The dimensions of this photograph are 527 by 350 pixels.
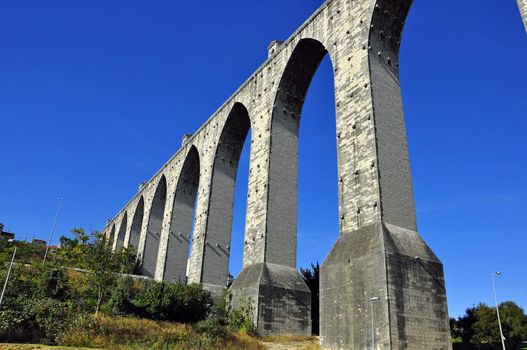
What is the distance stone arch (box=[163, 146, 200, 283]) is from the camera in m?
33.2

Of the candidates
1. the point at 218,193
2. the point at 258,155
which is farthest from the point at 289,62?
the point at 218,193

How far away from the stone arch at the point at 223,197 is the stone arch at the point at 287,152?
5354mm

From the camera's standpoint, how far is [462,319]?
36.2 metres

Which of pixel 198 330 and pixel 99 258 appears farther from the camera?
pixel 99 258

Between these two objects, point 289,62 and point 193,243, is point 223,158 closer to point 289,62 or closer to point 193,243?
point 193,243

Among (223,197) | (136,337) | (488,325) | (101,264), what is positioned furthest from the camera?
(488,325)

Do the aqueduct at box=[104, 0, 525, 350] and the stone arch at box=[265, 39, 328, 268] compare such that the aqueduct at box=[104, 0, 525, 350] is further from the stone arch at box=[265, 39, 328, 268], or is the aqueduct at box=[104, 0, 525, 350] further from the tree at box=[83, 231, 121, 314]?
the tree at box=[83, 231, 121, 314]

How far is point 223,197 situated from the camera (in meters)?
29.2

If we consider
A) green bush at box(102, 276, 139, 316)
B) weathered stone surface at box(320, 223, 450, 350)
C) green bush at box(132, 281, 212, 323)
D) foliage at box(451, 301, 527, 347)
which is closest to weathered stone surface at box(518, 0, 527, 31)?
weathered stone surface at box(320, 223, 450, 350)

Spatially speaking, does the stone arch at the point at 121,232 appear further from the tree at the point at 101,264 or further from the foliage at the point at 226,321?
the foliage at the point at 226,321

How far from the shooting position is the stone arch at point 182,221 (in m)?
33.2

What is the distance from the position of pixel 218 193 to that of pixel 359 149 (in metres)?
14.9

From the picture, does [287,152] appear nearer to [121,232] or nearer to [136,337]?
[136,337]

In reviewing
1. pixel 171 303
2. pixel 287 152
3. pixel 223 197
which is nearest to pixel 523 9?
pixel 287 152
